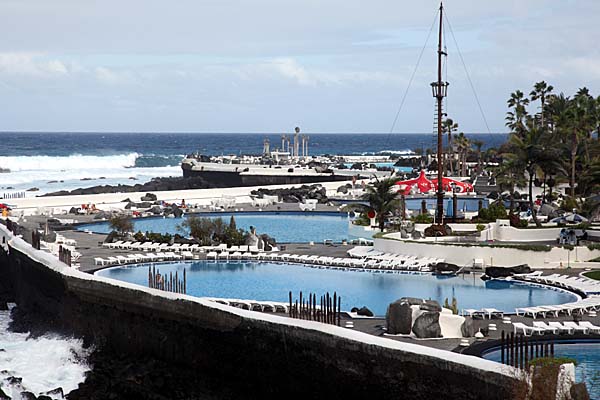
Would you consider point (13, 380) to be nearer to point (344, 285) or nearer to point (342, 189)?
point (344, 285)

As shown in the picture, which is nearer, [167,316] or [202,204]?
[167,316]

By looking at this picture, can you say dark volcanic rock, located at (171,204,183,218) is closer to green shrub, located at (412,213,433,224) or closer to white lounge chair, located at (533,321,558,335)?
green shrub, located at (412,213,433,224)

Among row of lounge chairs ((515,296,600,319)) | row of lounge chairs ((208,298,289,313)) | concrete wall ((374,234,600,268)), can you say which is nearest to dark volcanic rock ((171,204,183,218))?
concrete wall ((374,234,600,268))

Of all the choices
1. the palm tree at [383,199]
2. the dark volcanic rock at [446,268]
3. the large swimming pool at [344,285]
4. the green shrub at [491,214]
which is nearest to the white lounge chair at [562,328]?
the large swimming pool at [344,285]

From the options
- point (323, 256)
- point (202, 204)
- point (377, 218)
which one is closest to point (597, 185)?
point (377, 218)

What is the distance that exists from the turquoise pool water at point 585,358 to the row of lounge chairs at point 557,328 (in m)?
0.51

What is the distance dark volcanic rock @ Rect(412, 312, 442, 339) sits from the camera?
19469 millimetres

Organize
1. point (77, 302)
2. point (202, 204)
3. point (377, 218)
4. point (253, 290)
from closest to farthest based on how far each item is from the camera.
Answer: point (77, 302) < point (253, 290) < point (377, 218) < point (202, 204)

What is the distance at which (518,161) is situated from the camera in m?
41.0

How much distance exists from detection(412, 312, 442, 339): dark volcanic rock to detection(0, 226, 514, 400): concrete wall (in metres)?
3.22

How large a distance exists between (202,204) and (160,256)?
2307 centimetres

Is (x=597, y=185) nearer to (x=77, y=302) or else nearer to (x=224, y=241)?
(x=224, y=241)

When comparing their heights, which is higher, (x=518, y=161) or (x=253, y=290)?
(x=518, y=161)

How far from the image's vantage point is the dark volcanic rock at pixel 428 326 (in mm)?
19469
